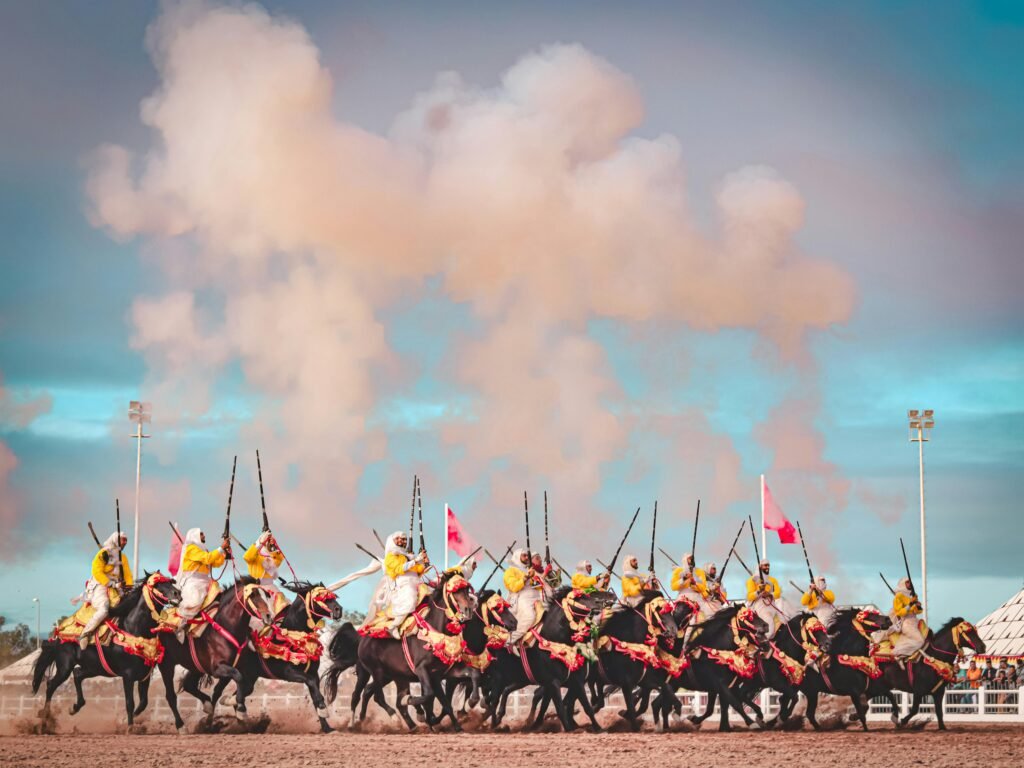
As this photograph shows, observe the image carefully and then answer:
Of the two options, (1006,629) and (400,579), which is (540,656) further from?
(1006,629)

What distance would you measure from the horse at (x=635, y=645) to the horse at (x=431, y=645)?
282 centimetres

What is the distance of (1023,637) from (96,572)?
177 feet

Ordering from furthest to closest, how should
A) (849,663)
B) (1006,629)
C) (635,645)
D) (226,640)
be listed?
(1006,629)
(849,663)
(635,645)
(226,640)

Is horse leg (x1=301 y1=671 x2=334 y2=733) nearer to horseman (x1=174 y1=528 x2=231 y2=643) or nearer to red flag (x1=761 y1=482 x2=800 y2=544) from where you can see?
horseman (x1=174 y1=528 x2=231 y2=643)

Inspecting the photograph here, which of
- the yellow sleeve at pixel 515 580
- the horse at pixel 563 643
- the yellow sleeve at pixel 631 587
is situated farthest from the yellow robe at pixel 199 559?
the yellow sleeve at pixel 631 587

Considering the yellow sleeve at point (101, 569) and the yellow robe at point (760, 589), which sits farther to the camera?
the yellow robe at point (760, 589)

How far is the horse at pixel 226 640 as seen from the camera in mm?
25812

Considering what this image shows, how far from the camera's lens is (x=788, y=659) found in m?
28.9

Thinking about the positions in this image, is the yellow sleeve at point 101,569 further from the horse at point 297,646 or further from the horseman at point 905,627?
the horseman at point 905,627

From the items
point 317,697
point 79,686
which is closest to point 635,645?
point 317,697

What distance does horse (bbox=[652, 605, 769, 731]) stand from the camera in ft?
91.4

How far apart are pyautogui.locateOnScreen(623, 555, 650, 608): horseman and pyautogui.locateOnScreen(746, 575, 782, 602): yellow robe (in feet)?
7.71

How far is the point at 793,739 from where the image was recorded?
2506 cm

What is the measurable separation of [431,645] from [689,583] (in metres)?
6.96
